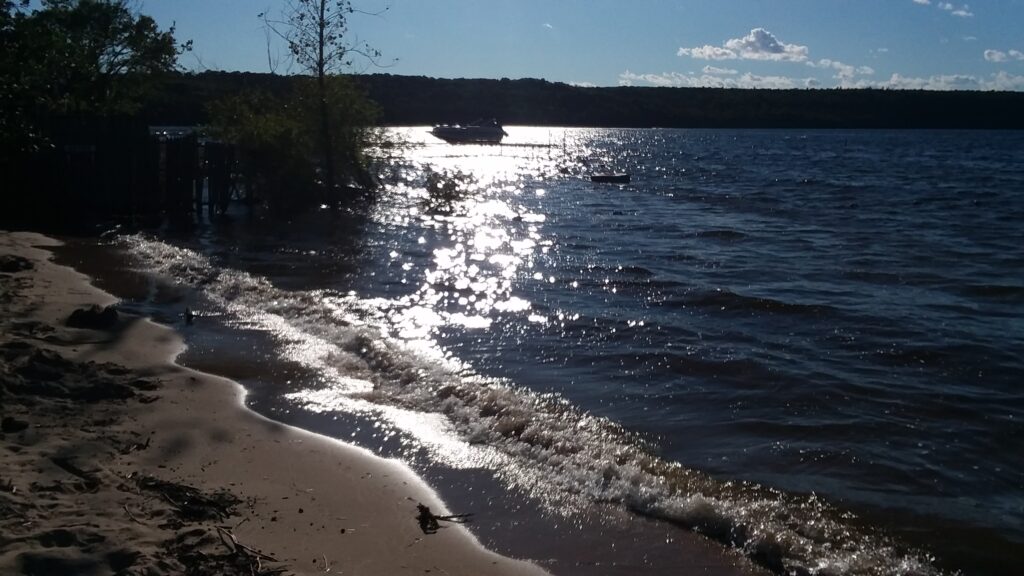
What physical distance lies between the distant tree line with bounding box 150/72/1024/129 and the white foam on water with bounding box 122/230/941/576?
133 metres

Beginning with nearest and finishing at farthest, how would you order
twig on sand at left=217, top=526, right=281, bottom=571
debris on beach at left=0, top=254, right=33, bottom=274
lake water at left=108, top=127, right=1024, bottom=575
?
twig on sand at left=217, top=526, right=281, bottom=571 → lake water at left=108, top=127, right=1024, bottom=575 → debris on beach at left=0, top=254, right=33, bottom=274

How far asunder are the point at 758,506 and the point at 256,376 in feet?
18.7

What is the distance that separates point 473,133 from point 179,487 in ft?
279

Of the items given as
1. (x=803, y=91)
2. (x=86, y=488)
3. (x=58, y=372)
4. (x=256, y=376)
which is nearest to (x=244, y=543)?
(x=86, y=488)

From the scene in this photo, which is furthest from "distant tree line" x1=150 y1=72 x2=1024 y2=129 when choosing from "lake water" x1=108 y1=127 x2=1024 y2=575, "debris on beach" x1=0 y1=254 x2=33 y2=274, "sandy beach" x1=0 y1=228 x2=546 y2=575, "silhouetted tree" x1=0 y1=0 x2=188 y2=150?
"sandy beach" x1=0 y1=228 x2=546 y2=575

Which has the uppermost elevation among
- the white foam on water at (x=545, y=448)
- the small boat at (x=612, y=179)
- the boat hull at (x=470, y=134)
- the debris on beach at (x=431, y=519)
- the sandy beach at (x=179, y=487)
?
the boat hull at (x=470, y=134)

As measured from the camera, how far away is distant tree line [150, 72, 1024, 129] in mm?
155875

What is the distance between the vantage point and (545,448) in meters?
8.75

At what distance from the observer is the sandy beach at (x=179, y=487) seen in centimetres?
552

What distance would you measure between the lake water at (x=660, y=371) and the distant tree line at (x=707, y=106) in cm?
12363

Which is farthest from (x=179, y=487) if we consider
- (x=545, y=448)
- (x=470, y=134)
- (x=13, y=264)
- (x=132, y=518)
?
(x=470, y=134)

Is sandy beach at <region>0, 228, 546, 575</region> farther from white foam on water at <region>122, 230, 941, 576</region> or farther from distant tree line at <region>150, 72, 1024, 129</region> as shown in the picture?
distant tree line at <region>150, 72, 1024, 129</region>

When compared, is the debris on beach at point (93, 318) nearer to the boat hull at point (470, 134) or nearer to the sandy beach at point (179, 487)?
the sandy beach at point (179, 487)

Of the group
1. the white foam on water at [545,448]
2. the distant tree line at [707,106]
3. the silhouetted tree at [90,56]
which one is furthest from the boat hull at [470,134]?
the white foam on water at [545,448]
